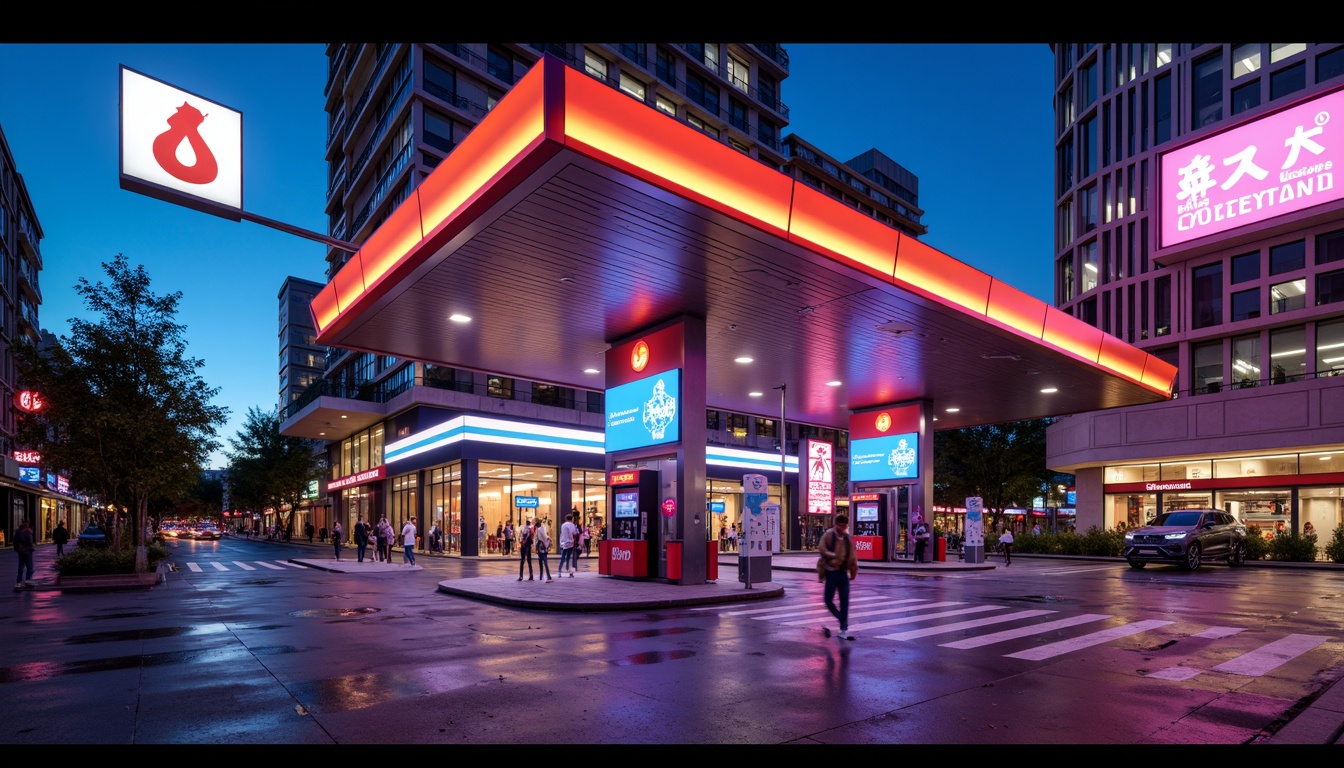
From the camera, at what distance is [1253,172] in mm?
38219

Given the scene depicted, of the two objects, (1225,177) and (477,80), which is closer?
(1225,177)

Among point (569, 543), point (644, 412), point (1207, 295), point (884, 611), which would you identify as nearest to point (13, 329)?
point (569, 543)

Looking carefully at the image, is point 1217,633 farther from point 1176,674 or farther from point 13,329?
point 13,329

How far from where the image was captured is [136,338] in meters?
24.4

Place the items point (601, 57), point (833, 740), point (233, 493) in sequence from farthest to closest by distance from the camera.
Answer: point (233, 493), point (601, 57), point (833, 740)

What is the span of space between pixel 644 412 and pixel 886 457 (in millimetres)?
13967

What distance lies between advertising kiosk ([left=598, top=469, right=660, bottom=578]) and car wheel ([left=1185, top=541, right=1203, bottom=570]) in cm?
1856

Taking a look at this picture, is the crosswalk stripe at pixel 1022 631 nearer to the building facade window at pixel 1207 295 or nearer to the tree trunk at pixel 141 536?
the tree trunk at pixel 141 536

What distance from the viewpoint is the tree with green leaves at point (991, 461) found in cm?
5578

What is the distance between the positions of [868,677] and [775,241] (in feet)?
25.0

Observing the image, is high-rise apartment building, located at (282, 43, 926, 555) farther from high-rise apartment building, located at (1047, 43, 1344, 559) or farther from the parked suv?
high-rise apartment building, located at (1047, 43, 1344, 559)
